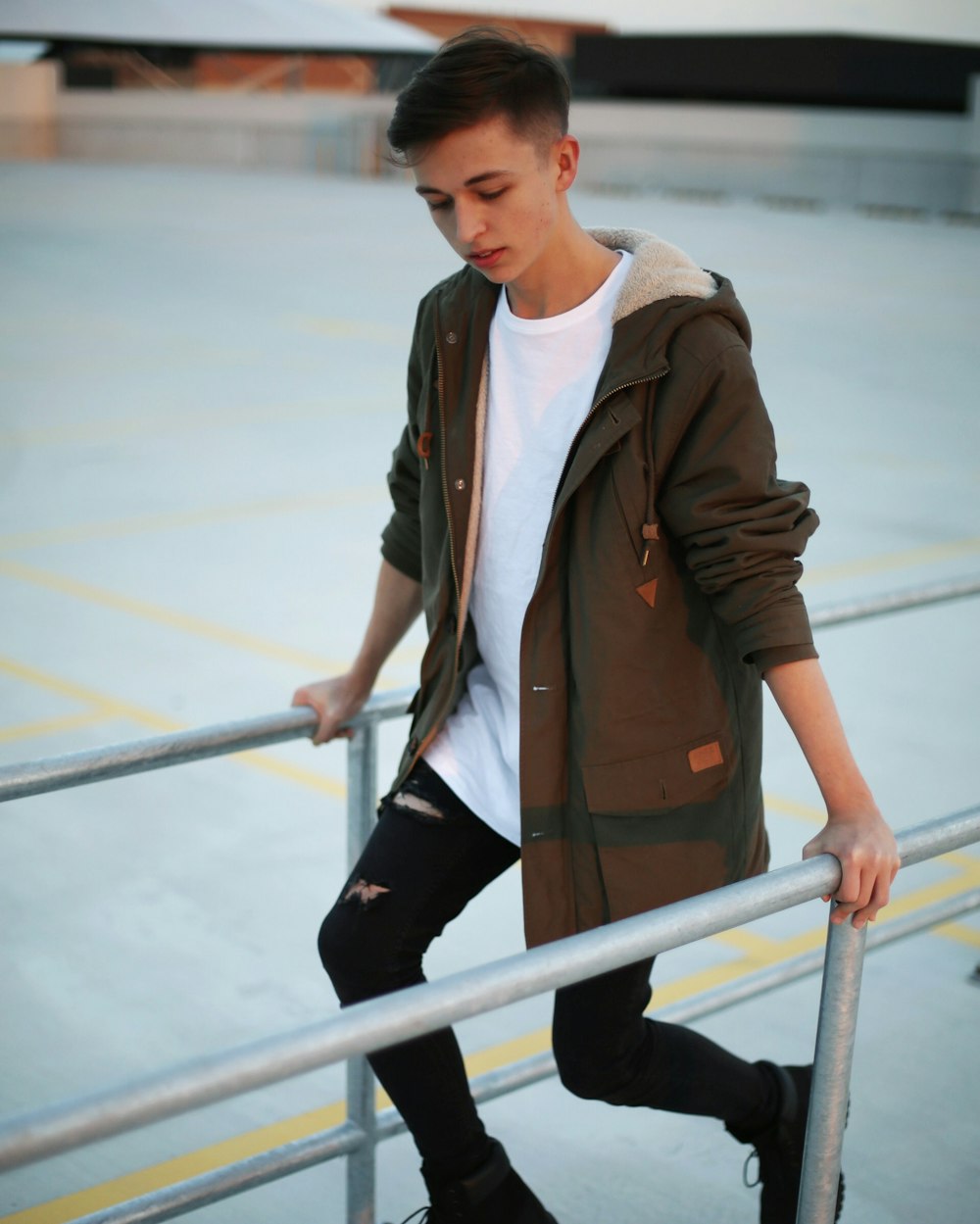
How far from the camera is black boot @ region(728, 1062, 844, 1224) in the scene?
8.99 ft

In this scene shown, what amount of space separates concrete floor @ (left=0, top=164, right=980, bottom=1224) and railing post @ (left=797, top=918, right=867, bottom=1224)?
1.22 meters

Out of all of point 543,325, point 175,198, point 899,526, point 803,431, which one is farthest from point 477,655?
point 175,198

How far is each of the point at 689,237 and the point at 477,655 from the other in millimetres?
23823

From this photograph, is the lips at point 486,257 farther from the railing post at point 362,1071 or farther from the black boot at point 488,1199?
the black boot at point 488,1199

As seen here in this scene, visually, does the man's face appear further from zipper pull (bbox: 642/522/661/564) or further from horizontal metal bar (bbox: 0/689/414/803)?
horizontal metal bar (bbox: 0/689/414/803)

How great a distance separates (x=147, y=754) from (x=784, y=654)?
2.83 feet

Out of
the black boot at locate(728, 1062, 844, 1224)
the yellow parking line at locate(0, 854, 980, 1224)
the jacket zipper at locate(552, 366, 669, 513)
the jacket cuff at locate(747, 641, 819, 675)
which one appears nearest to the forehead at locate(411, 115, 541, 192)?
the jacket zipper at locate(552, 366, 669, 513)

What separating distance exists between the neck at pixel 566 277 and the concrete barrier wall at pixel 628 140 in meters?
31.3

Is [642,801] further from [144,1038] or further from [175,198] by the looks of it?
[175,198]

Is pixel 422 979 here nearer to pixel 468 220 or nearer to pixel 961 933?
pixel 468 220

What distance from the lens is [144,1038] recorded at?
3.88m

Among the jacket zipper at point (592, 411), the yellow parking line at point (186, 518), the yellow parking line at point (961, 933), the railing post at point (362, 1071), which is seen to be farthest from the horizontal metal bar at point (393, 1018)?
the yellow parking line at point (186, 518)

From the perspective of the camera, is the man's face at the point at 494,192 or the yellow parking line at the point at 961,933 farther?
the yellow parking line at the point at 961,933

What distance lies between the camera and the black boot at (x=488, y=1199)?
231cm
